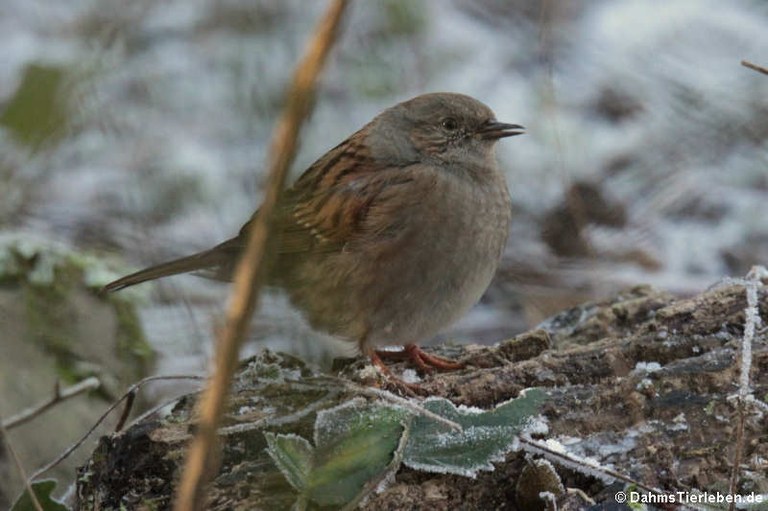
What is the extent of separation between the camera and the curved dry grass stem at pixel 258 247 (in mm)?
1178

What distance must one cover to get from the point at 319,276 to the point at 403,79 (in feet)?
9.73

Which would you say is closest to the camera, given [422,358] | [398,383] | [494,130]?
[398,383]

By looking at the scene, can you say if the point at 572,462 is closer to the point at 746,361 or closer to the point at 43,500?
the point at 746,361

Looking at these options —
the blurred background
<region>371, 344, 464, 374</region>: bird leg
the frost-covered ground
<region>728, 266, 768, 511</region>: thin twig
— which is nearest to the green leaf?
the blurred background

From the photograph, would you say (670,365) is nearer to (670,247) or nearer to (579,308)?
(579,308)

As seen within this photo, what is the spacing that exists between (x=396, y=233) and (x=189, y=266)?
2.92ft

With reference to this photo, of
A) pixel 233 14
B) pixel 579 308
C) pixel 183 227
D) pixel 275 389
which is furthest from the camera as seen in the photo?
pixel 233 14

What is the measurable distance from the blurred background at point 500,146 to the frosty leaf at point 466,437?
65.7 inches

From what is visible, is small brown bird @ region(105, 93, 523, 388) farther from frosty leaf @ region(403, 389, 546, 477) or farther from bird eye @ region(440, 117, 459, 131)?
frosty leaf @ region(403, 389, 546, 477)

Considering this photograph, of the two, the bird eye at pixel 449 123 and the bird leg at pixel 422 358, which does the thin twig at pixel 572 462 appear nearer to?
the bird leg at pixel 422 358

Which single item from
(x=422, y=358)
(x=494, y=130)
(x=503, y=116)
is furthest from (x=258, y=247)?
(x=503, y=116)

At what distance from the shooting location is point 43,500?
10.0 feet

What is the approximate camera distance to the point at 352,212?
161 inches

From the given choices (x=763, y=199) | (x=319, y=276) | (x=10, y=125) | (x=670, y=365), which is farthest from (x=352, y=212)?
(x=763, y=199)
